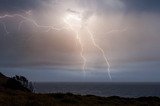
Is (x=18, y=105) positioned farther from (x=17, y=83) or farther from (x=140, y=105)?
(x=17, y=83)

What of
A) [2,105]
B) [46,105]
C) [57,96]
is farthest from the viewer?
[57,96]

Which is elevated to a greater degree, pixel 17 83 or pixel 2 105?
pixel 17 83

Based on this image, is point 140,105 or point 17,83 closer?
point 140,105

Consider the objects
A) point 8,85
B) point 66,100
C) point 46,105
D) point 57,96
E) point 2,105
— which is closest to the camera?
point 2,105

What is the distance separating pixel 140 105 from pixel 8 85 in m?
34.5

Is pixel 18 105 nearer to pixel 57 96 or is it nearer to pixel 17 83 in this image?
pixel 57 96

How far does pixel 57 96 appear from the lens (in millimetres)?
44188

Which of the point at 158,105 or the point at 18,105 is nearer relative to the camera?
the point at 18,105

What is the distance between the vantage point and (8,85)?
69.1 metres

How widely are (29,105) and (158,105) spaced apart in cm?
1701

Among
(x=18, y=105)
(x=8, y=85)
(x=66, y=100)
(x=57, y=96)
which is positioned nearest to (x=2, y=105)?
(x=18, y=105)

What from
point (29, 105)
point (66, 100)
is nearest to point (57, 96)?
point (66, 100)

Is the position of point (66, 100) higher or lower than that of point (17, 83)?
lower

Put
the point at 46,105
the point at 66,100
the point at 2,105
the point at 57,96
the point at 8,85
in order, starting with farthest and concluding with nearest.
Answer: the point at 8,85 < the point at 57,96 < the point at 66,100 < the point at 46,105 < the point at 2,105
